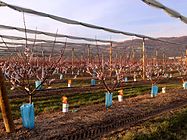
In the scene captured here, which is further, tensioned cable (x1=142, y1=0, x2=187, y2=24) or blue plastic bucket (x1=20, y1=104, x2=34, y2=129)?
blue plastic bucket (x1=20, y1=104, x2=34, y2=129)

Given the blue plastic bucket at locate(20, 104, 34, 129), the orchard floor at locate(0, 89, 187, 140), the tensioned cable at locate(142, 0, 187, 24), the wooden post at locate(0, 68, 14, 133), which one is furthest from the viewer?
the blue plastic bucket at locate(20, 104, 34, 129)

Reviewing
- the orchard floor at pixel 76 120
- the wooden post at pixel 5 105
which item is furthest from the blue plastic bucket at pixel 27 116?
the wooden post at pixel 5 105

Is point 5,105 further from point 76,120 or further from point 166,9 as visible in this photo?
point 166,9

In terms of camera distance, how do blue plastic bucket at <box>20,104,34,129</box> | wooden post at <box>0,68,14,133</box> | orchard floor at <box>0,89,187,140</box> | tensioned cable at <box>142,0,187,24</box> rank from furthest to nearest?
blue plastic bucket at <box>20,104,34,129</box> < orchard floor at <box>0,89,187,140</box> < wooden post at <box>0,68,14,133</box> < tensioned cable at <box>142,0,187,24</box>

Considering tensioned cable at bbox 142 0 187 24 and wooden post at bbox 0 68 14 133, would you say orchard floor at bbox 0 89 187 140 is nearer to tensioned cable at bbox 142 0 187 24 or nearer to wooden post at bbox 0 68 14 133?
wooden post at bbox 0 68 14 133

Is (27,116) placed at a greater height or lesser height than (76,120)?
greater

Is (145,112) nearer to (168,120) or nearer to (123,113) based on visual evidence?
(123,113)

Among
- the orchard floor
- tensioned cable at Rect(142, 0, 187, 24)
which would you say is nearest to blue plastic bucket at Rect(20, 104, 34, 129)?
the orchard floor

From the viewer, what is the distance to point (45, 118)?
9203 mm

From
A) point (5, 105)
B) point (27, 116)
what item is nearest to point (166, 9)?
point (5, 105)

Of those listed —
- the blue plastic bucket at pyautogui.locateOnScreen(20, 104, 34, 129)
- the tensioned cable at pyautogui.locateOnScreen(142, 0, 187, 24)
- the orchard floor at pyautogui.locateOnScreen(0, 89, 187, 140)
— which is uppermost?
the tensioned cable at pyautogui.locateOnScreen(142, 0, 187, 24)

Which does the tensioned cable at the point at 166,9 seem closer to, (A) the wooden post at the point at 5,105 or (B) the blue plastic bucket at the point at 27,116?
(A) the wooden post at the point at 5,105

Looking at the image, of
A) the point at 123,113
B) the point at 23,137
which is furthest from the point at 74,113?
the point at 23,137

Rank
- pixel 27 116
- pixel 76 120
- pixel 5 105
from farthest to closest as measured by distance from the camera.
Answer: pixel 76 120 → pixel 27 116 → pixel 5 105
